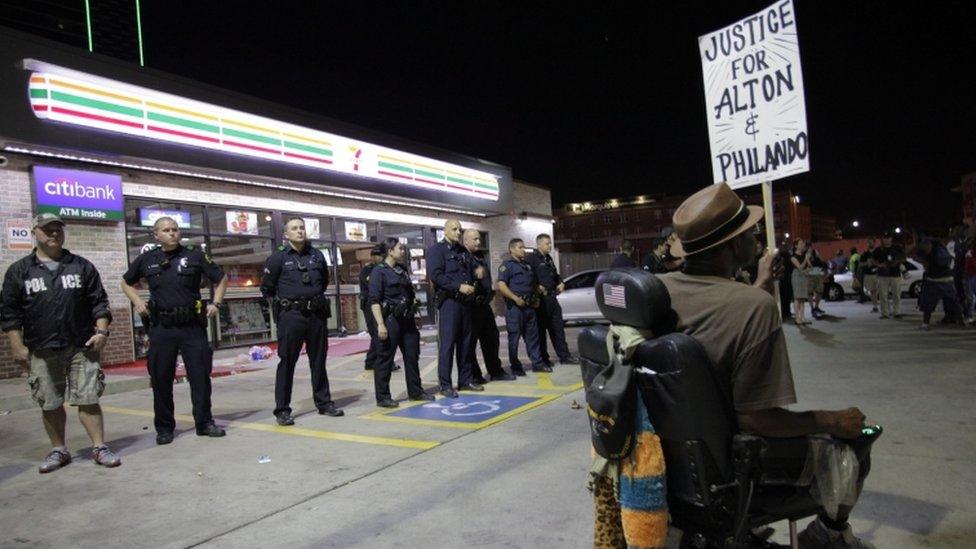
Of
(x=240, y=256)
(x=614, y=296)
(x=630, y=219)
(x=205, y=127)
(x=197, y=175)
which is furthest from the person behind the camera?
(x=630, y=219)

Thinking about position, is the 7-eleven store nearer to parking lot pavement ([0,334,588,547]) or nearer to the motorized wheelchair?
parking lot pavement ([0,334,588,547])

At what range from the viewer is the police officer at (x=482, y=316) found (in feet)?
23.4

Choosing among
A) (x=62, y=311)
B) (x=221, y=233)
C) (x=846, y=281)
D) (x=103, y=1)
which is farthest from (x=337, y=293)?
(x=103, y=1)

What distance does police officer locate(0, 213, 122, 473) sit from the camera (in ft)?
15.0

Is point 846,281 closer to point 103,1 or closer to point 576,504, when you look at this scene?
point 576,504

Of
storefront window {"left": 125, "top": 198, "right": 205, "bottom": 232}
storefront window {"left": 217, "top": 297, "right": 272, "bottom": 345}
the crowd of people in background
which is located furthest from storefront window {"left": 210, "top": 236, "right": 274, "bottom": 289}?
the crowd of people in background

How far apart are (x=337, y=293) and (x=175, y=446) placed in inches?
389

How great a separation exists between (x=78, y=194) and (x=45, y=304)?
21.1 feet

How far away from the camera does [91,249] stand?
998 centimetres

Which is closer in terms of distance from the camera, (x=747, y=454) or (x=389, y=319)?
(x=747, y=454)

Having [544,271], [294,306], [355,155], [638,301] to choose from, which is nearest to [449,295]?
[294,306]

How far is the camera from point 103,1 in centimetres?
6575

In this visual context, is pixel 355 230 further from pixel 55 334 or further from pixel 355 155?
pixel 55 334

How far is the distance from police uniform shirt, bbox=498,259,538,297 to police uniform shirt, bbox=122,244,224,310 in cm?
374
